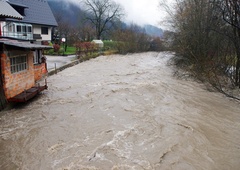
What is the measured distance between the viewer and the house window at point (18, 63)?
10.5m

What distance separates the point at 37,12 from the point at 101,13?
23.5 m

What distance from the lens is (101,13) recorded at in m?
51.5

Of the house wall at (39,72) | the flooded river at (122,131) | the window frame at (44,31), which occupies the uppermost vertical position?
the window frame at (44,31)

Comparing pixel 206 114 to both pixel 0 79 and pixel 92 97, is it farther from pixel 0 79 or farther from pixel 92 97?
pixel 0 79

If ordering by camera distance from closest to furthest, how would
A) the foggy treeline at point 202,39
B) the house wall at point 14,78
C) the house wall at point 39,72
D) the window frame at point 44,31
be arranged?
the house wall at point 14,78 < the foggy treeline at point 202,39 < the house wall at point 39,72 < the window frame at point 44,31

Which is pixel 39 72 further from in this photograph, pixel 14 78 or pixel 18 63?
pixel 14 78

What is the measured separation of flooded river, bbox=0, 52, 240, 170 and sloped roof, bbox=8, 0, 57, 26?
1731 cm

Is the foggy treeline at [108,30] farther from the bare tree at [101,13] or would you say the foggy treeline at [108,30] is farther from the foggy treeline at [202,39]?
the foggy treeline at [202,39]

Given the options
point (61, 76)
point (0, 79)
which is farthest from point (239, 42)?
point (61, 76)

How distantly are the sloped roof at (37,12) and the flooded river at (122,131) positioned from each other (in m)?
17.3

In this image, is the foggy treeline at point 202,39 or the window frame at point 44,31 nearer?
the foggy treeline at point 202,39

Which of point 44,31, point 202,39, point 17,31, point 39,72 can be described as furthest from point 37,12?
point 202,39

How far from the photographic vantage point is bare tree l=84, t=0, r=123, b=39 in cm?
5141

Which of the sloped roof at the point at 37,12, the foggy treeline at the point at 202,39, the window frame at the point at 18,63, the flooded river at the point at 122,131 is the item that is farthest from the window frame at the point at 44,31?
the window frame at the point at 18,63
